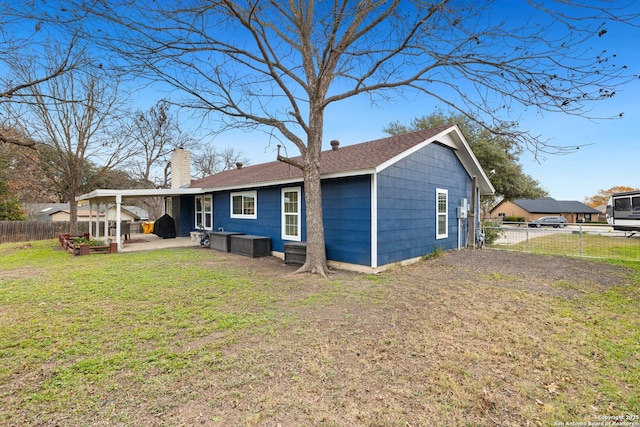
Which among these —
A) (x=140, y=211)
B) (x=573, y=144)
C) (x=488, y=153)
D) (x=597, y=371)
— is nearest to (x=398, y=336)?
(x=597, y=371)

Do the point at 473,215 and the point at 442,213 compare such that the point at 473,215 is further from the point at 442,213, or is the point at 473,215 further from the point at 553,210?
the point at 553,210

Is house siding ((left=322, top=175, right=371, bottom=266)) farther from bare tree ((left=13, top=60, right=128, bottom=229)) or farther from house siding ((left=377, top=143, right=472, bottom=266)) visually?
bare tree ((left=13, top=60, right=128, bottom=229))

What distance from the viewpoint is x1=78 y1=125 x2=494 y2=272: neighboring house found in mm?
7148

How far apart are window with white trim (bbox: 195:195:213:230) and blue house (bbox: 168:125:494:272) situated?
433 millimetres

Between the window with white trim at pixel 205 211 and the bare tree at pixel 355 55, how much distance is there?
751cm

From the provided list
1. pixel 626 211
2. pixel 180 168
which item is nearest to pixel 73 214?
pixel 180 168

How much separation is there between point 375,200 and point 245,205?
236 inches

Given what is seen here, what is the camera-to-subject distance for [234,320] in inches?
156

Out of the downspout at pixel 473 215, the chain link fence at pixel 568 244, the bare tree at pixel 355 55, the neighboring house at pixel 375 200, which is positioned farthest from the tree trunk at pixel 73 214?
the chain link fence at pixel 568 244

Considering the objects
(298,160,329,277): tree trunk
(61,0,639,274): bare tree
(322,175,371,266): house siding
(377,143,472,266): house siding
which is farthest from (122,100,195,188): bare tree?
(377,143,472,266): house siding

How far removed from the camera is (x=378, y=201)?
7000mm

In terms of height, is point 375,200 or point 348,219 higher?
point 375,200

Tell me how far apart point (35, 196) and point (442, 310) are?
29.2m

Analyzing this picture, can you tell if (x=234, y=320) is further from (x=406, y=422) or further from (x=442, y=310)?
(x=442, y=310)
